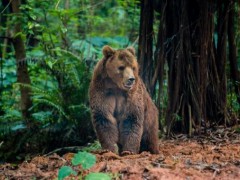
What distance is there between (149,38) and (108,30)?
8.74 metres

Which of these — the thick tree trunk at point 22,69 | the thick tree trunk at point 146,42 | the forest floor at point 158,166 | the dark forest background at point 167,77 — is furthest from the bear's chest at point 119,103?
the thick tree trunk at point 22,69

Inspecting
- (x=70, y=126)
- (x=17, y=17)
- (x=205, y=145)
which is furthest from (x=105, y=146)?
(x=17, y=17)

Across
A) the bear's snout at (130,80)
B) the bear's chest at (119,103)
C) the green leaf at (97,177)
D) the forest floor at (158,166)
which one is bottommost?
the forest floor at (158,166)

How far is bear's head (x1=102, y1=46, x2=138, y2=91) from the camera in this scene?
19.6 feet

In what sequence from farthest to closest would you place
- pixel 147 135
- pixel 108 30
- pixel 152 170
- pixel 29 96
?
pixel 108 30 < pixel 29 96 < pixel 147 135 < pixel 152 170

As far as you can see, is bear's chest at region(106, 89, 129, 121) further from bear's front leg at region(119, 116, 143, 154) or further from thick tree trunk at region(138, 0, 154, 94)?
thick tree trunk at region(138, 0, 154, 94)

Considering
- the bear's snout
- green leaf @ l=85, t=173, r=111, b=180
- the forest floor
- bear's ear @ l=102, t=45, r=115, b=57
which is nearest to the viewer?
green leaf @ l=85, t=173, r=111, b=180

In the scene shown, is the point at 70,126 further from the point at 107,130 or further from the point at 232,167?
the point at 232,167

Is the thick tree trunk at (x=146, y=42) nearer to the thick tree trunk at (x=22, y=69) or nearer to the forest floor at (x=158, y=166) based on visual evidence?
the forest floor at (x=158, y=166)

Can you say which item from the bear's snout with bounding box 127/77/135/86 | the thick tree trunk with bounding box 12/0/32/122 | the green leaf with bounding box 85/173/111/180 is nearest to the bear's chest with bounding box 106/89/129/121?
the bear's snout with bounding box 127/77/135/86

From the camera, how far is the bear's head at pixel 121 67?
19.6 ft

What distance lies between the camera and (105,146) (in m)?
6.00

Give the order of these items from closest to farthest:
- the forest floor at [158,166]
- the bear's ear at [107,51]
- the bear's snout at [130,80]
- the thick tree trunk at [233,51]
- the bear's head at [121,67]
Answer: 1. the forest floor at [158,166]
2. the bear's snout at [130,80]
3. the bear's head at [121,67]
4. the bear's ear at [107,51]
5. the thick tree trunk at [233,51]

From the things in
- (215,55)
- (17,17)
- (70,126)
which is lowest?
(70,126)
